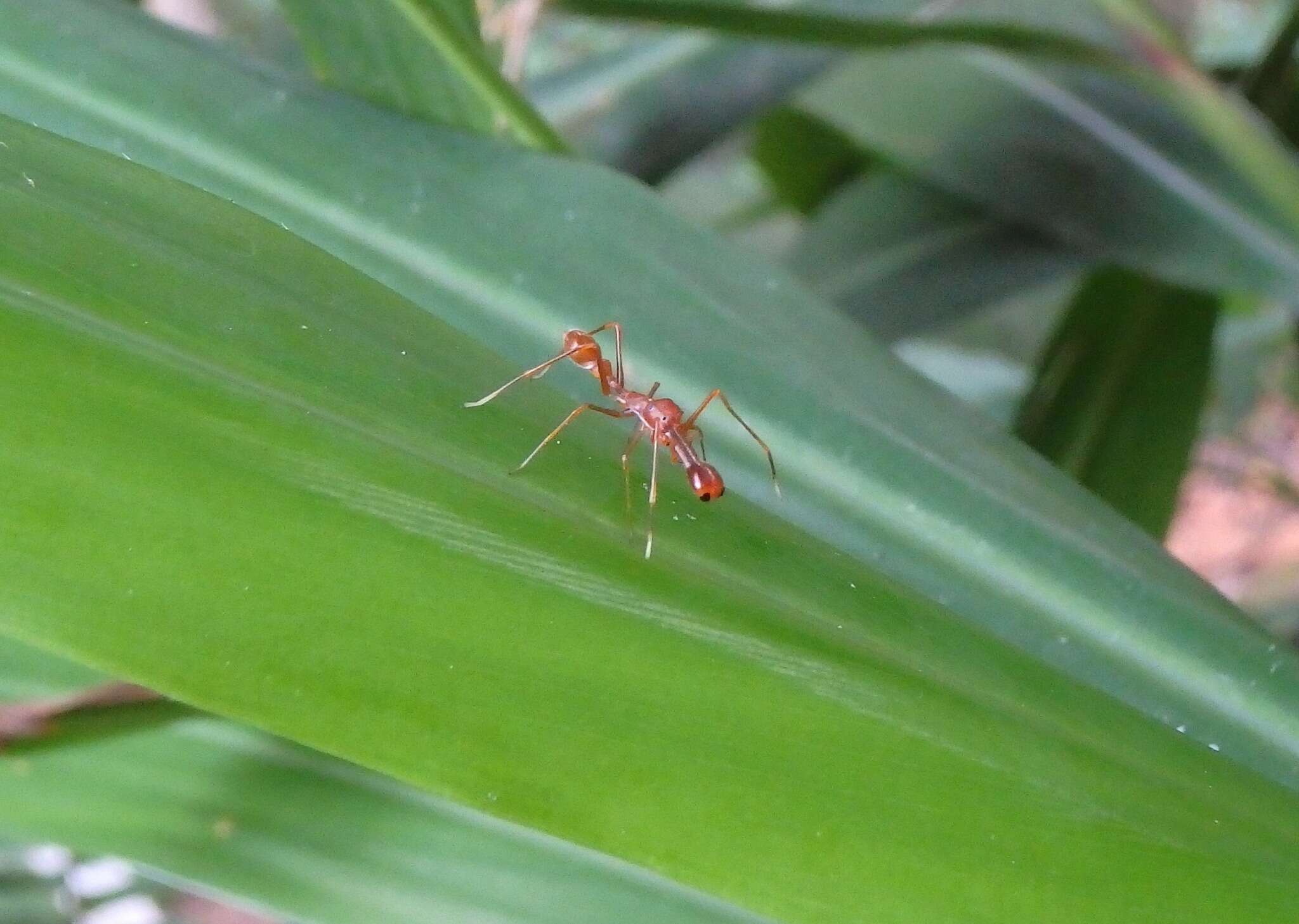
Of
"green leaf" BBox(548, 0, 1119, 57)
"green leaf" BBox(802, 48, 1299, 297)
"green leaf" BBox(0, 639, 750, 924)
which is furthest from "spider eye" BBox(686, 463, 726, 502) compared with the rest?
"green leaf" BBox(802, 48, 1299, 297)

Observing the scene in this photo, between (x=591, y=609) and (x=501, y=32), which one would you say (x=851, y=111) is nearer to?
(x=501, y=32)

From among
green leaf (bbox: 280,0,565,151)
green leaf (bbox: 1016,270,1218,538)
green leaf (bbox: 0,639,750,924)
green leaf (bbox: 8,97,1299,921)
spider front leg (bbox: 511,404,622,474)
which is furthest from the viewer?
green leaf (bbox: 1016,270,1218,538)

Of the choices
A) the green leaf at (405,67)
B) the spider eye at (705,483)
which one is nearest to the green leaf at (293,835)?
the spider eye at (705,483)

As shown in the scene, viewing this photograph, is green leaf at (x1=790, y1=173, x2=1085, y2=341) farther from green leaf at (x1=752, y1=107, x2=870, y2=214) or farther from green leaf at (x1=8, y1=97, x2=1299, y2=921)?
green leaf at (x1=8, y1=97, x2=1299, y2=921)

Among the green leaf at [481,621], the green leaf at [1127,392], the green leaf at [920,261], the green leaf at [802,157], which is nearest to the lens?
the green leaf at [481,621]

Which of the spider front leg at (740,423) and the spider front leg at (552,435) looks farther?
the spider front leg at (740,423)

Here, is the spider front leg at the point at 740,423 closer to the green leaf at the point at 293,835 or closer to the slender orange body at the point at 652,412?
the slender orange body at the point at 652,412

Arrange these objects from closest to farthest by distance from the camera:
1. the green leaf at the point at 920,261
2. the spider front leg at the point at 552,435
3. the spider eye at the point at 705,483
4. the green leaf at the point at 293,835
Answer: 1. the spider front leg at the point at 552,435
2. the spider eye at the point at 705,483
3. the green leaf at the point at 293,835
4. the green leaf at the point at 920,261
